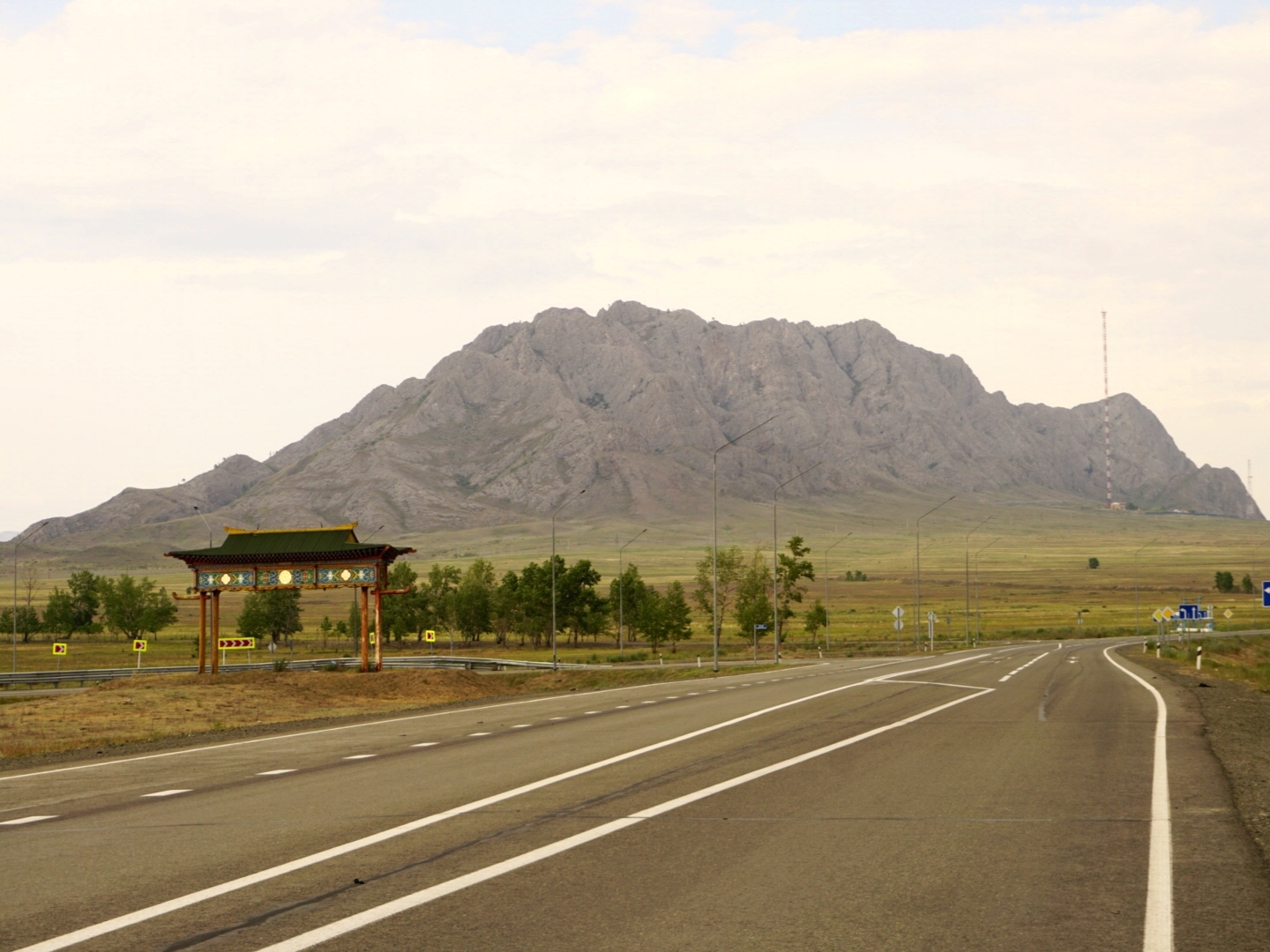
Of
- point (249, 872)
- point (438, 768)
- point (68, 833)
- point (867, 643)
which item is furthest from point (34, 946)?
point (867, 643)

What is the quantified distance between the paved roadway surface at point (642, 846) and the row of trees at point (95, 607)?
114 m

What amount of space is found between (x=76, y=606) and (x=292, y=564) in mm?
94016

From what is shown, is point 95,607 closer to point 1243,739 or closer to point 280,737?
point 280,737

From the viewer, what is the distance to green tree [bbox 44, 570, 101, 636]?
424 feet

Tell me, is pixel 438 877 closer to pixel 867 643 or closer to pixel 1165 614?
pixel 1165 614

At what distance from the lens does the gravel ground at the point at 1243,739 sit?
472 inches

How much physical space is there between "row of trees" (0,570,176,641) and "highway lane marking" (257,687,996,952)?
117338 mm

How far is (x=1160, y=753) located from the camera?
17.3 metres

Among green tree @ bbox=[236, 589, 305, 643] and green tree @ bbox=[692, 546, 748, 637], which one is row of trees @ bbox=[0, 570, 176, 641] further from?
green tree @ bbox=[692, 546, 748, 637]

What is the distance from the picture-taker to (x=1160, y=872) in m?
9.08

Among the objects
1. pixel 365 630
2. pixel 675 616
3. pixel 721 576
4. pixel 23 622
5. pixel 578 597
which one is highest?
pixel 721 576

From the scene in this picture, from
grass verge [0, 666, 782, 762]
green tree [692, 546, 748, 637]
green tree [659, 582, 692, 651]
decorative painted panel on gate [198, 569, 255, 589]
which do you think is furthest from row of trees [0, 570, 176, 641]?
grass verge [0, 666, 782, 762]

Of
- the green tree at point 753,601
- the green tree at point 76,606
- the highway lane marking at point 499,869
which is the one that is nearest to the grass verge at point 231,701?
the highway lane marking at point 499,869

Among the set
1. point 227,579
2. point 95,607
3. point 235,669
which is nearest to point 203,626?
point 227,579
